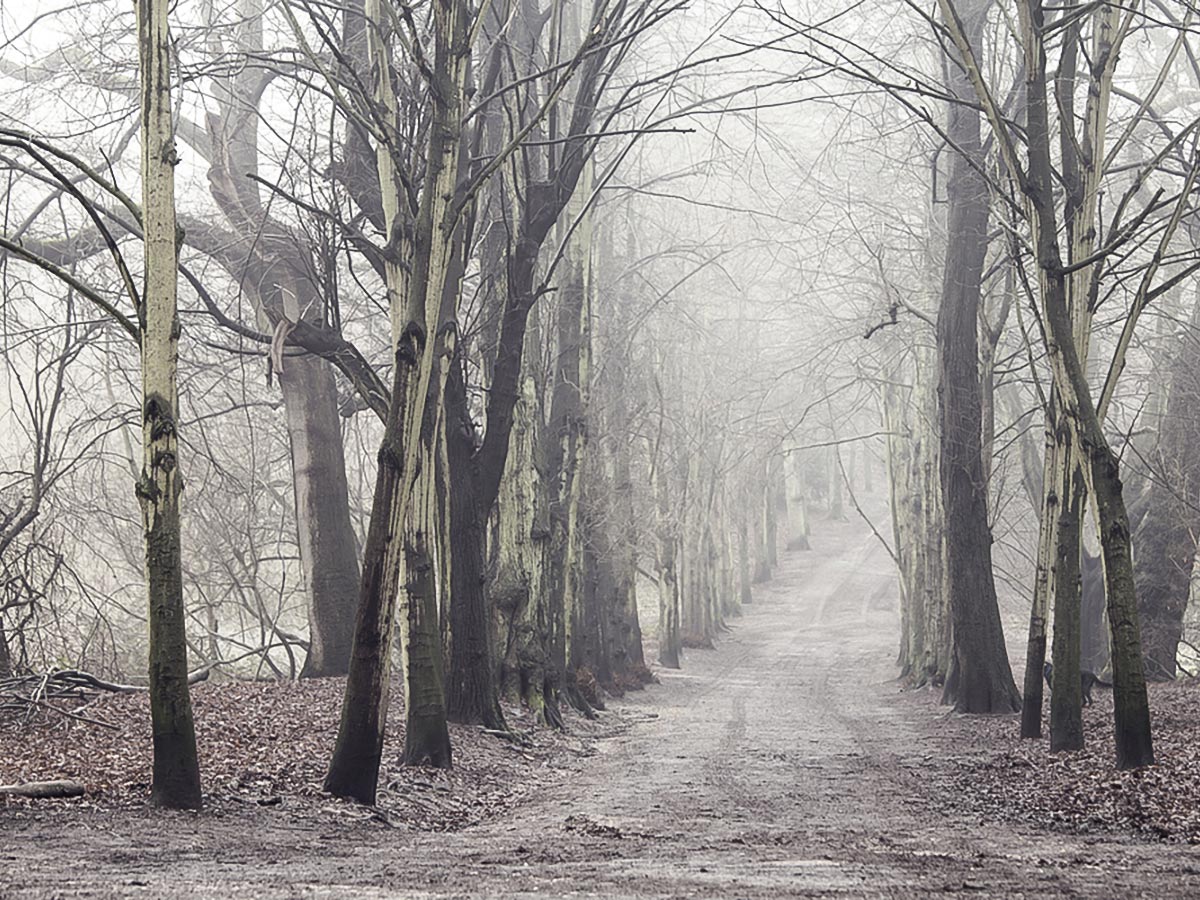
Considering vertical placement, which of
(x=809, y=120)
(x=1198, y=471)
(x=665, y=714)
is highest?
(x=809, y=120)

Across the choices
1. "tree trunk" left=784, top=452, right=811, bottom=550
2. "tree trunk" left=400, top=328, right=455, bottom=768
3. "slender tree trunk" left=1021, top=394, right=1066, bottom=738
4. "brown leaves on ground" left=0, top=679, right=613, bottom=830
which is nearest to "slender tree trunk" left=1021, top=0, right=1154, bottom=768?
"slender tree trunk" left=1021, top=394, right=1066, bottom=738

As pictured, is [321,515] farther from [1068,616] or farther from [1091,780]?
[1091,780]

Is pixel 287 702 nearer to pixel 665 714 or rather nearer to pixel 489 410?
pixel 489 410

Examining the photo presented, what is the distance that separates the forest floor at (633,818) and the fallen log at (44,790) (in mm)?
93

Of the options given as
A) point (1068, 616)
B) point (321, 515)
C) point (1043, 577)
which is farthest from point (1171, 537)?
point (321, 515)

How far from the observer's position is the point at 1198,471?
18.7m

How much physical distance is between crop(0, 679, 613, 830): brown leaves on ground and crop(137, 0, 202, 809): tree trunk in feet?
1.63

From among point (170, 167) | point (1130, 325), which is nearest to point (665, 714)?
point (1130, 325)

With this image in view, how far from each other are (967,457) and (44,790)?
13.6 metres

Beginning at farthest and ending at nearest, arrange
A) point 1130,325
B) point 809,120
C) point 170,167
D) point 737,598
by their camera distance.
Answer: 1. point 737,598
2. point 809,120
3. point 1130,325
4. point 170,167

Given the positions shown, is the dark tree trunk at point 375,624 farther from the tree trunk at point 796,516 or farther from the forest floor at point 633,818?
the tree trunk at point 796,516

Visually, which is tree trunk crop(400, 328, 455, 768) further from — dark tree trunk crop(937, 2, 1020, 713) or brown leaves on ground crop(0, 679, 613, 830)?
dark tree trunk crop(937, 2, 1020, 713)

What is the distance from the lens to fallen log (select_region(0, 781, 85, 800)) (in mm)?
7488

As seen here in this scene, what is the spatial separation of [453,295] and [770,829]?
5.75 m
